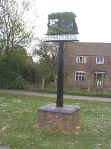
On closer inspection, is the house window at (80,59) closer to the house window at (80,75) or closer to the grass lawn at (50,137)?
the house window at (80,75)

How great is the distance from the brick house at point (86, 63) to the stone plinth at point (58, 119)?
73.2 feet

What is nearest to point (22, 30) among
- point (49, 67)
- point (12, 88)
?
point (12, 88)

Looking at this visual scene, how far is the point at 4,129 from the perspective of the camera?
5.35m

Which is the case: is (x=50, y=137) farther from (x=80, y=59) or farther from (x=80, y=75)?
(x=80, y=59)

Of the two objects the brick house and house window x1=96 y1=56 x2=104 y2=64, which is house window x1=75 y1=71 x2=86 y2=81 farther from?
house window x1=96 y1=56 x2=104 y2=64

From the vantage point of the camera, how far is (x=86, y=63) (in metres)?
28.7

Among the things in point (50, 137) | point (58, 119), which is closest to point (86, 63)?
point (58, 119)

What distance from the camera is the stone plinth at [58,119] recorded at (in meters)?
5.14

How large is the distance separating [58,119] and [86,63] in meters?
24.3

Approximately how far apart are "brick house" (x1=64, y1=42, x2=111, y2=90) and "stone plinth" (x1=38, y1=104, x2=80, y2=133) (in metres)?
22.3

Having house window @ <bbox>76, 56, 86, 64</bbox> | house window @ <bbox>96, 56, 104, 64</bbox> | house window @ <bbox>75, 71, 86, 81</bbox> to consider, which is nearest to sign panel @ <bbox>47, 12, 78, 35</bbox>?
house window @ <bbox>75, 71, 86, 81</bbox>

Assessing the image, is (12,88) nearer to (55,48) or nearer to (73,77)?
(55,48)

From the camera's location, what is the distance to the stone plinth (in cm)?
514

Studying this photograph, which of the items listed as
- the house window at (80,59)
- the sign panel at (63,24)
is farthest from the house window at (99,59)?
the sign panel at (63,24)
